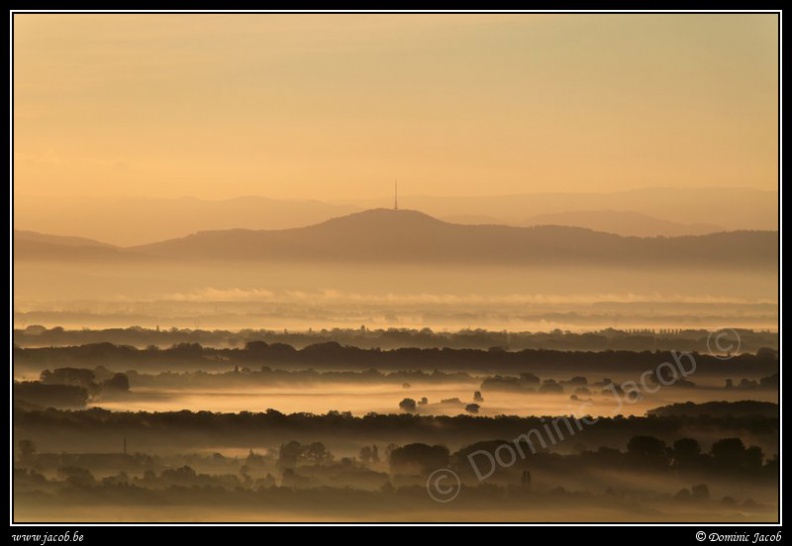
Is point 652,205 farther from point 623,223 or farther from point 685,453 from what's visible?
point 685,453

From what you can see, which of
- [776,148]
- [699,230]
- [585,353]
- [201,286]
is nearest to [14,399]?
[201,286]

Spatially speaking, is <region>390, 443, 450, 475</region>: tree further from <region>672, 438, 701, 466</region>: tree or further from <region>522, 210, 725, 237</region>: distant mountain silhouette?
<region>522, 210, 725, 237</region>: distant mountain silhouette

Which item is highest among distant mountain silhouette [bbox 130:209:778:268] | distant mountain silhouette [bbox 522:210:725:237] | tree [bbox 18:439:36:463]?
distant mountain silhouette [bbox 522:210:725:237]

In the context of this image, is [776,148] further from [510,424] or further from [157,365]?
[157,365]

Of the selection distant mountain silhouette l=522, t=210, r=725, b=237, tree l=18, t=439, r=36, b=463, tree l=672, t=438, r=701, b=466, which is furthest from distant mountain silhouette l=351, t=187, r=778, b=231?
tree l=18, t=439, r=36, b=463

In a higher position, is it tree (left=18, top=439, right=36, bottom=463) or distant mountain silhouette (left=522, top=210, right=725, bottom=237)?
distant mountain silhouette (left=522, top=210, right=725, bottom=237)

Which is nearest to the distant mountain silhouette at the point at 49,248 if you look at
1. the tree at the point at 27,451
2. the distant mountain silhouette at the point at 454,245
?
the distant mountain silhouette at the point at 454,245

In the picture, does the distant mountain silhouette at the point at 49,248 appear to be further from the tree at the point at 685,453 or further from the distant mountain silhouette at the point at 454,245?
the tree at the point at 685,453

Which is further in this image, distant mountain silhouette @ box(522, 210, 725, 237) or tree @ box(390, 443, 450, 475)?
distant mountain silhouette @ box(522, 210, 725, 237)
